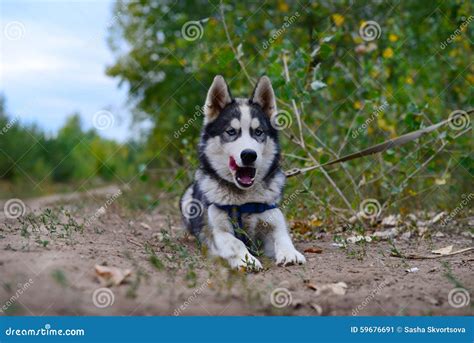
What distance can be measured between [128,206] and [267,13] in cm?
435

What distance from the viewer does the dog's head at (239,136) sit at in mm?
4410

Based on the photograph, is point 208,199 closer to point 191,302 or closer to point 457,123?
point 191,302

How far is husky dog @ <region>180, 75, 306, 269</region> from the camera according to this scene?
4410mm

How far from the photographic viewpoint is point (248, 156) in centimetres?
429

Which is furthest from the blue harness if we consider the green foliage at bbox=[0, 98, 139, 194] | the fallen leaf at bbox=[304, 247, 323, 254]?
the green foliage at bbox=[0, 98, 139, 194]

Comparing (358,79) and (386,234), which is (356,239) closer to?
(386,234)

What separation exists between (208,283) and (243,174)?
131 centimetres

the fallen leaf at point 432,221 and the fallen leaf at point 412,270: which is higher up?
the fallen leaf at point 412,270

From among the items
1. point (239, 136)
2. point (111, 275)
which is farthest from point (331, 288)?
point (239, 136)

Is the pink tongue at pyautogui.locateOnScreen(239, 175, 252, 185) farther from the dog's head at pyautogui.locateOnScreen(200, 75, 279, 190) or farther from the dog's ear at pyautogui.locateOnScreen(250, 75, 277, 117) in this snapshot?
the dog's ear at pyautogui.locateOnScreen(250, 75, 277, 117)

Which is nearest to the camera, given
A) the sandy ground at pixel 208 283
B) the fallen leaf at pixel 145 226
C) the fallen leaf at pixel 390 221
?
the sandy ground at pixel 208 283

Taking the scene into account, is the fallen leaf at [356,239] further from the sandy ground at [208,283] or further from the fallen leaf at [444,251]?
the fallen leaf at [444,251]

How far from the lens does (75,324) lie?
286cm

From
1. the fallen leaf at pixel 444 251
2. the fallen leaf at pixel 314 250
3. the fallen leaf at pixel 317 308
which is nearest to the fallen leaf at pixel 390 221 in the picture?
the fallen leaf at pixel 444 251
